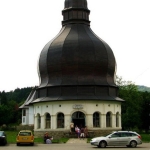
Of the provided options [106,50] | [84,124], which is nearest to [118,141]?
[84,124]

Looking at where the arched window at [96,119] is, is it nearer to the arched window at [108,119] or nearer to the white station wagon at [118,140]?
the arched window at [108,119]

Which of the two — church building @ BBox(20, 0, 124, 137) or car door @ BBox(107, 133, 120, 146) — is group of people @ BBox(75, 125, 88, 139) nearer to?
church building @ BBox(20, 0, 124, 137)

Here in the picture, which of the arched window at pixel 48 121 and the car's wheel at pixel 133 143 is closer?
the car's wheel at pixel 133 143

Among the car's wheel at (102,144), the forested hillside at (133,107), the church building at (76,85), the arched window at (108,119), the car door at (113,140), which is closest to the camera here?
the car's wheel at (102,144)

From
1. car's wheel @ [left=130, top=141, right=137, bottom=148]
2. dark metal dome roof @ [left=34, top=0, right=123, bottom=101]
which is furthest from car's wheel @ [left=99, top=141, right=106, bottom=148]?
dark metal dome roof @ [left=34, top=0, right=123, bottom=101]

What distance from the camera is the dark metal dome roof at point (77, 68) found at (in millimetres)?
46375

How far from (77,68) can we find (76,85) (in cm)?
241

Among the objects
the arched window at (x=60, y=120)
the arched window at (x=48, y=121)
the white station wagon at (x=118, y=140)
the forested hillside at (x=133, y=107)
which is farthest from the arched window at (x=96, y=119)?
the white station wagon at (x=118, y=140)

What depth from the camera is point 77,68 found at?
46.9 metres

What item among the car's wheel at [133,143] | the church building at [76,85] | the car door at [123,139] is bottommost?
the car's wheel at [133,143]

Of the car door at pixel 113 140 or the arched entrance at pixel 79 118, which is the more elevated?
the arched entrance at pixel 79 118

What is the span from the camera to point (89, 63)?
Result: 47344mm

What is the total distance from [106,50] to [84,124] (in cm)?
1117

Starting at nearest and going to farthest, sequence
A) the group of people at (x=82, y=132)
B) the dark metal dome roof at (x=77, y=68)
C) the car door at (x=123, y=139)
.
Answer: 1. the car door at (x=123, y=139)
2. the group of people at (x=82, y=132)
3. the dark metal dome roof at (x=77, y=68)
